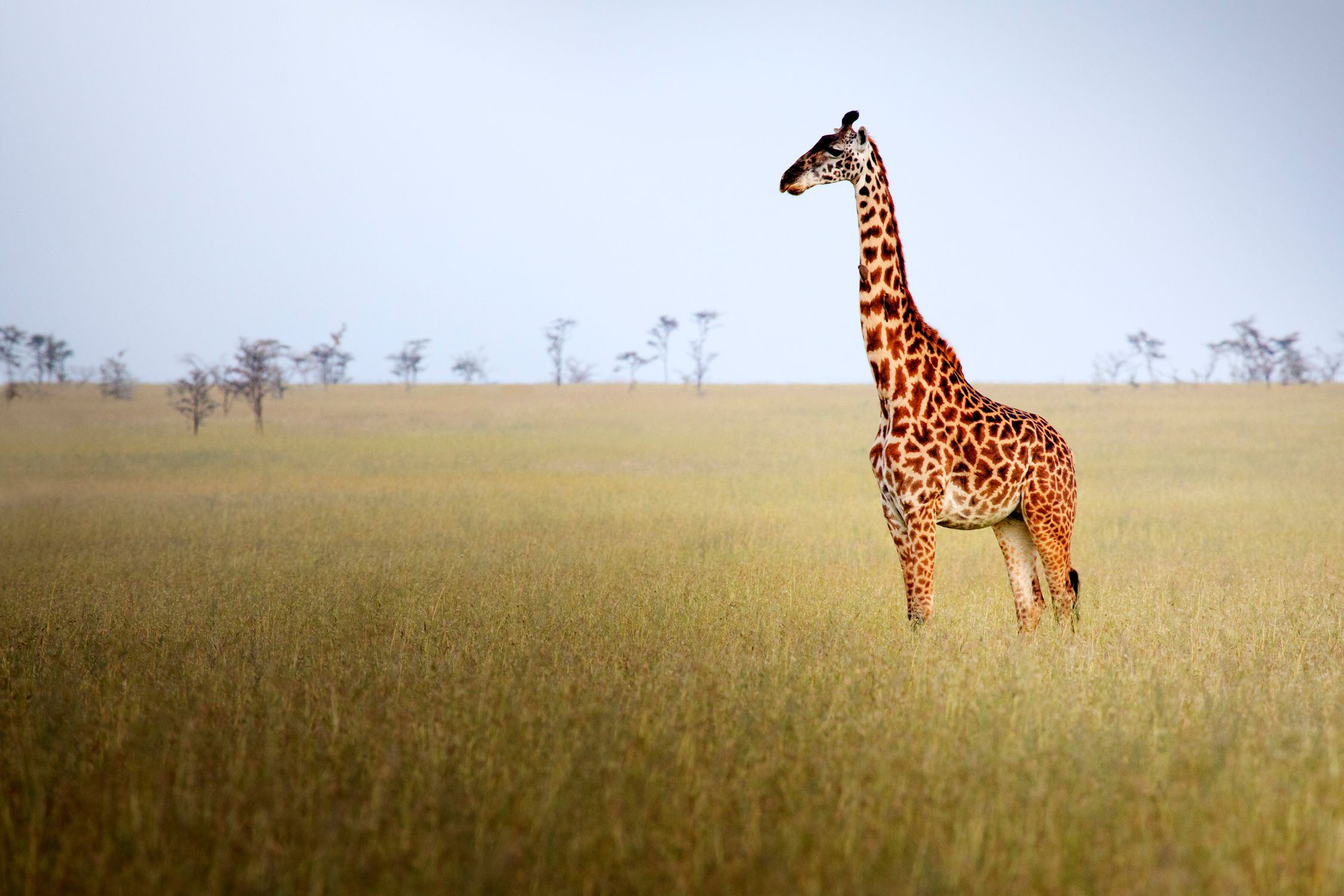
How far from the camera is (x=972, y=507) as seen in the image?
7461 millimetres

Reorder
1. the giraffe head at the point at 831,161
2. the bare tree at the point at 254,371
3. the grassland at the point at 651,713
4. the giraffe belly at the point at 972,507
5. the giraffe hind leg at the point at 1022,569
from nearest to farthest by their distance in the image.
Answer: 1. the grassland at the point at 651,713
2. the giraffe head at the point at 831,161
3. the giraffe belly at the point at 972,507
4. the giraffe hind leg at the point at 1022,569
5. the bare tree at the point at 254,371

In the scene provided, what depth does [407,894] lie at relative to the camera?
3.60m

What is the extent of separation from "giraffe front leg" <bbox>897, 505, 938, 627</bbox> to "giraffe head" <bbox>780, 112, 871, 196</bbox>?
7.70 ft

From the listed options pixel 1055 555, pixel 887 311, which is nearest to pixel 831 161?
pixel 887 311

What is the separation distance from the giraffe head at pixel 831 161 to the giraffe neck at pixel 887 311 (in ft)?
0.63

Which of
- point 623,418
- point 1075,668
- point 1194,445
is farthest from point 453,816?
point 623,418

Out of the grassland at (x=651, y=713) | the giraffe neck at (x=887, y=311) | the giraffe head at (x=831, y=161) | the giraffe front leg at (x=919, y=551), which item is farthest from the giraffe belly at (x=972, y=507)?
the giraffe head at (x=831, y=161)

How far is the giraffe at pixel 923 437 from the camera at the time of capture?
7.23 m

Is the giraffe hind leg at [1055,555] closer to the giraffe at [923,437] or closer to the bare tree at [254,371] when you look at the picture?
the giraffe at [923,437]

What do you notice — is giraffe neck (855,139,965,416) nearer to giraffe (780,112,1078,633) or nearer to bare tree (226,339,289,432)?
giraffe (780,112,1078,633)

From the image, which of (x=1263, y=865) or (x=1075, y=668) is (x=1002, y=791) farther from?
(x=1075, y=668)

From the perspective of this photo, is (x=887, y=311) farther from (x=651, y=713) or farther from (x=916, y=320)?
(x=651, y=713)

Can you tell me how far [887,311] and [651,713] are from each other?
360cm

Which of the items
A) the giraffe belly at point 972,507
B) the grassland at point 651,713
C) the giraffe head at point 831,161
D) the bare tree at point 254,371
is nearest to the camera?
the grassland at point 651,713
